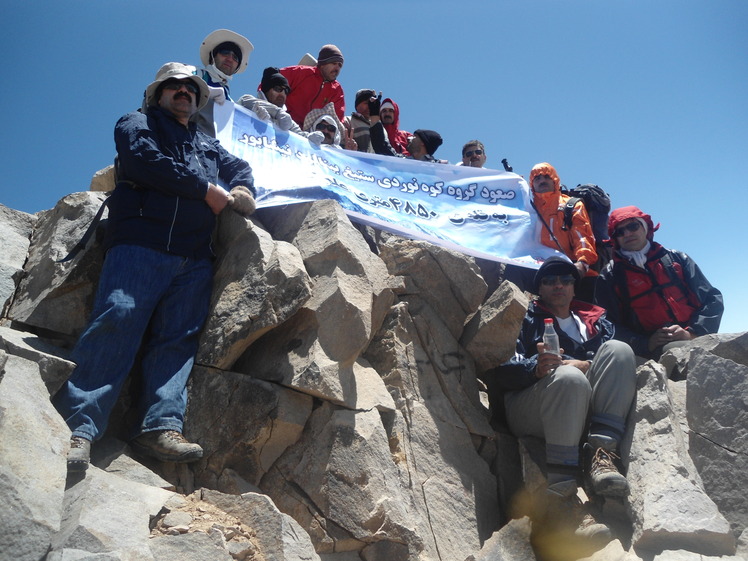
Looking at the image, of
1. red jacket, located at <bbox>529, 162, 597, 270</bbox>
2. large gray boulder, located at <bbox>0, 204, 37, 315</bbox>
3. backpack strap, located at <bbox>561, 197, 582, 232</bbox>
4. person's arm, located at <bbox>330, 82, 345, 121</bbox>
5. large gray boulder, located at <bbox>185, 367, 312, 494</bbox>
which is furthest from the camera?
person's arm, located at <bbox>330, 82, 345, 121</bbox>

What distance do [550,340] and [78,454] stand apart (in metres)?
3.98

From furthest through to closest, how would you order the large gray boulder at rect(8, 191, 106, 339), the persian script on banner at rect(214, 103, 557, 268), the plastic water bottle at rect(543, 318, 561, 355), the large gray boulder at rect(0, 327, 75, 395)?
1. the persian script on banner at rect(214, 103, 557, 268)
2. the plastic water bottle at rect(543, 318, 561, 355)
3. the large gray boulder at rect(8, 191, 106, 339)
4. the large gray boulder at rect(0, 327, 75, 395)

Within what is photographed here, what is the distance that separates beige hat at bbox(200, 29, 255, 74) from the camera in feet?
26.5

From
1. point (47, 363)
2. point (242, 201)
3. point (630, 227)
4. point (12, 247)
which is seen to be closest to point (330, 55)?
point (242, 201)

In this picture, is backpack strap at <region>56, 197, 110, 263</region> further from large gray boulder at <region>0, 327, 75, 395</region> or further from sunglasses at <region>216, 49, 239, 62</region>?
sunglasses at <region>216, 49, 239, 62</region>

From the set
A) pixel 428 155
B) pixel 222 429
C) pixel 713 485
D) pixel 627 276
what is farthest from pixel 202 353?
pixel 428 155

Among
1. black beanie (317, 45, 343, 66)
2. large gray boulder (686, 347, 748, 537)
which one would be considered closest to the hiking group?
large gray boulder (686, 347, 748, 537)

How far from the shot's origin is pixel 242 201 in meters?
6.06

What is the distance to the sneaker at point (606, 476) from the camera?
5527mm

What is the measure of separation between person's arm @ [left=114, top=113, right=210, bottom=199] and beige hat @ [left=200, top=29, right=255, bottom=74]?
2772 mm

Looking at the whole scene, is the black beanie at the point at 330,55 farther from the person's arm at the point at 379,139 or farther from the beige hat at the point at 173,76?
the beige hat at the point at 173,76

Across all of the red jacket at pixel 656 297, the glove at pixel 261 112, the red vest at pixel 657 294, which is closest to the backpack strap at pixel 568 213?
the red jacket at pixel 656 297

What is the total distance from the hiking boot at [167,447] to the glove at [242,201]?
1996 mm

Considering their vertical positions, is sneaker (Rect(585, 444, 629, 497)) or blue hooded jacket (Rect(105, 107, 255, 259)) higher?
blue hooded jacket (Rect(105, 107, 255, 259))
